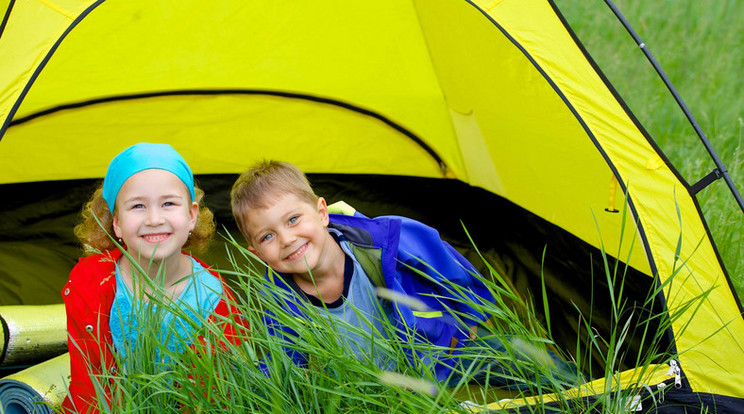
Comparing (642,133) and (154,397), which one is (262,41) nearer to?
(642,133)

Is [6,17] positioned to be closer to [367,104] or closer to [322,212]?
[322,212]

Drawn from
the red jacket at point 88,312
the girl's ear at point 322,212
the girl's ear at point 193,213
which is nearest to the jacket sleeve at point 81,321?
the red jacket at point 88,312

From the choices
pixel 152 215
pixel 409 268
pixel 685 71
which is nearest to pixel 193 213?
pixel 152 215

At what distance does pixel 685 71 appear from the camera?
10.7 ft

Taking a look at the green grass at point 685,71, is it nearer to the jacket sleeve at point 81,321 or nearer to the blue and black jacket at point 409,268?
the blue and black jacket at point 409,268

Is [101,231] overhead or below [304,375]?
overhead

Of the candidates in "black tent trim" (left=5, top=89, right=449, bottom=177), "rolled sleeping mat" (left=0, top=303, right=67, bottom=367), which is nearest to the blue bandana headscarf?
"rolled sleeping mat" (left=0, top=303, right=67, bottom=367)

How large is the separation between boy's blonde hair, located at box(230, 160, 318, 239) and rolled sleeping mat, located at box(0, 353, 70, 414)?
55 cm

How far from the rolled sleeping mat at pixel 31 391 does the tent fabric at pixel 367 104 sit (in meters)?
0.63

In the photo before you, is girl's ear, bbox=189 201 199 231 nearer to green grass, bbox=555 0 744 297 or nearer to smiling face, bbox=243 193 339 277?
smiling face, bbox=243 193 339 277

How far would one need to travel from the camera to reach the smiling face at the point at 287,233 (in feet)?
5.22

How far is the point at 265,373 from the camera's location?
1.25 meters

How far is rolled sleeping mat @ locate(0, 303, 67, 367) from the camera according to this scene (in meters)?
1.86

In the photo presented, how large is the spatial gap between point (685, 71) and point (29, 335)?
281cm
